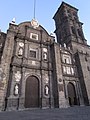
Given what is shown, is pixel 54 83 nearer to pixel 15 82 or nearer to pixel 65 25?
pixel 15 82

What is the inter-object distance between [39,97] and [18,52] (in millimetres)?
6788

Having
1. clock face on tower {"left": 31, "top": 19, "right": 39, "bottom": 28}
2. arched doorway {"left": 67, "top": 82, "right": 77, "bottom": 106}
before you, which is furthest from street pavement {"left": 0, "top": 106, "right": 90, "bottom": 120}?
clock face on tower {"left": 31, "top": 19, "right": 39, "bottom": 28}

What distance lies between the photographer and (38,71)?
15.8 metres

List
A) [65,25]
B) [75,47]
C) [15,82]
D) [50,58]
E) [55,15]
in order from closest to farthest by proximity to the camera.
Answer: [15,82] < [50,58] < [75,47] < [65,25] < [55,15]

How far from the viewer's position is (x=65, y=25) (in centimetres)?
2616

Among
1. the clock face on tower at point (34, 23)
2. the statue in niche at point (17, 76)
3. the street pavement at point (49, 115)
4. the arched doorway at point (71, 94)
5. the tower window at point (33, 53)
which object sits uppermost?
the clock face on tower at point (34, 23)

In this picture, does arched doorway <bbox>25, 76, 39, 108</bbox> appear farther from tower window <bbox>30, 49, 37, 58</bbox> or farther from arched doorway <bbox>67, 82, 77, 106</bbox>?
arched doorway <bbox>67, 82, 77, 106</bbox>

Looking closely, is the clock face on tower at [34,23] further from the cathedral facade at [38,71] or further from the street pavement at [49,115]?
the street pavement at [49,115]

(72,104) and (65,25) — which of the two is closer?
(72,104)

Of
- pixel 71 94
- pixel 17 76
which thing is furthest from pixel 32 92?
pixel 71 94

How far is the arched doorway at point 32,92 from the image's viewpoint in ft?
43.8

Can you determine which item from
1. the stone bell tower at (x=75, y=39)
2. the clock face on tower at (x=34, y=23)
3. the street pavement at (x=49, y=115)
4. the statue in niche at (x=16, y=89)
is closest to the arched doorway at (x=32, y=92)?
the statue in niche at (x=16, y=89)

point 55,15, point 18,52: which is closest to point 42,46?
point 18,52

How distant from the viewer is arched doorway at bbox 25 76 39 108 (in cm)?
1334
